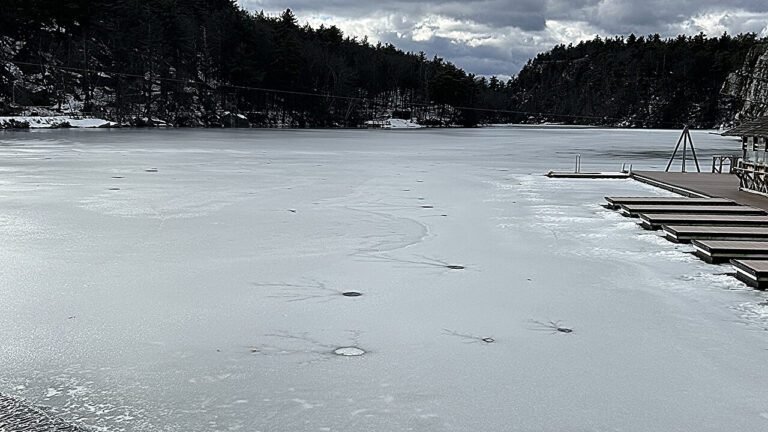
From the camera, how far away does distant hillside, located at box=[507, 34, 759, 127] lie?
11619 cm

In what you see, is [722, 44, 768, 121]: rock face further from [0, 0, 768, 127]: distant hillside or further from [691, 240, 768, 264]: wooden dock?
[691, 240, 768, 264]: wooden dock

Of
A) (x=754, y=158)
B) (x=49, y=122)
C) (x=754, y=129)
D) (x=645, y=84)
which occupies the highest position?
(x=645, y=84)

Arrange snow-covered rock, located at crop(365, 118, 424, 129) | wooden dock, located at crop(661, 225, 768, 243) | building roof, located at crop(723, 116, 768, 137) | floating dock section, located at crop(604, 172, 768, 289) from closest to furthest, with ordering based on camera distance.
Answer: floating dock section, located at crop(604, 172, 768, 289) → wooden dock, located at crop(661, 225, 768, 243) → building roof, located at crop(723, 116, 768, 137) → snow-covered rock, located at crop(365, 118, 424, 129)

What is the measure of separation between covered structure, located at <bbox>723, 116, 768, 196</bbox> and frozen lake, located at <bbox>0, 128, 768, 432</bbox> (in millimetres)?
3943

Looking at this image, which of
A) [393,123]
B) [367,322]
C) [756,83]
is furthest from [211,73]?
[367,322]

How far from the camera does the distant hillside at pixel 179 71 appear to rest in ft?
204

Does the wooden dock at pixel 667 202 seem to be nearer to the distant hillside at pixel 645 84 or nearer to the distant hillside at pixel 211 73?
the distant hillside at pixel 211 73

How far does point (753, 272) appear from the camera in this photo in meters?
6.31

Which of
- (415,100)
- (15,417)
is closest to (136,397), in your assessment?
(15,417)

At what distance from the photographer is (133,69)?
67.4m

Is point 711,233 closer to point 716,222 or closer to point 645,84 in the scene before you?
point 716,222

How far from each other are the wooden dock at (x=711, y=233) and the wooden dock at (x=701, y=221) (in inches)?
21.6

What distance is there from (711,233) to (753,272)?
235 cm

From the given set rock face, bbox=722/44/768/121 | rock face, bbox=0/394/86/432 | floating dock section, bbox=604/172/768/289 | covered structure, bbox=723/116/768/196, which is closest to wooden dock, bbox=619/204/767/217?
floating dock section, bbox=604/172/768/289
